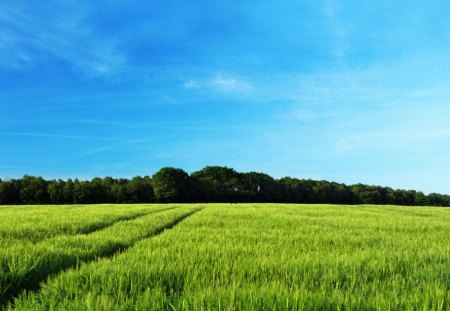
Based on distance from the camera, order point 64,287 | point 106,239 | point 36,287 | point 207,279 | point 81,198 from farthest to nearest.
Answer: point 81,198 < point 106,239 < point 36,287 < point 207,279 < point 64,287

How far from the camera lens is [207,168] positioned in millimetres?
115812

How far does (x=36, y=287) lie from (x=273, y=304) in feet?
11.2

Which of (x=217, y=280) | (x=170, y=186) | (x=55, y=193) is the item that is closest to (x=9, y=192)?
(x=55, y=193)

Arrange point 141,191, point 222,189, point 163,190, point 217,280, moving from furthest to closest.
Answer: point 222,189, point 141,191, point 163,190, point 217,280

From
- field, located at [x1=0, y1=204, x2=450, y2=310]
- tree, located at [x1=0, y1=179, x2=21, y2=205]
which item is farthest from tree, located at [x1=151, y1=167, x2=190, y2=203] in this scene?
field, located at [x1=0, y1=204, x2=450, y2=310]

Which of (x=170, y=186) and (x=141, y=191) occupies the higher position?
(x=170, y=186)

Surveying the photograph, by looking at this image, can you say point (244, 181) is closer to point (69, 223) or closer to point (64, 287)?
point (69, 223)

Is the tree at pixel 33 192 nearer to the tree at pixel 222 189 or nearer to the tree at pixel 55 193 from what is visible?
the tree at pixel 55 193

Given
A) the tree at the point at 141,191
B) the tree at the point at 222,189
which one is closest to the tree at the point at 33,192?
the tree at the point at 141,191

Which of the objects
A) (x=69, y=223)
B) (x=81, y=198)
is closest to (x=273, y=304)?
(x=69, y=223)

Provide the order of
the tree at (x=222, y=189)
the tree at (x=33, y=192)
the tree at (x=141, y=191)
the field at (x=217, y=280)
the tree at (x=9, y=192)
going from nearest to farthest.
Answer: the field at (x=217, y=280), the tree at (x=9, y=192), the tree at (x=33, y=192), the tree at (x=141, y=191), the tree at (x=222, y=189)

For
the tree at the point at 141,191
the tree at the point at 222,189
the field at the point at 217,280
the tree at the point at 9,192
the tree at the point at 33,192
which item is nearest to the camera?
the field at the point at 217,280

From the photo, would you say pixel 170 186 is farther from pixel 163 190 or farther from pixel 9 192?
pixel 9 192

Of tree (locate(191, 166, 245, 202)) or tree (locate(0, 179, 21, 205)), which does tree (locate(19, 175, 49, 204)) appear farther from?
tree (locate(191, 166, 245, 202))
